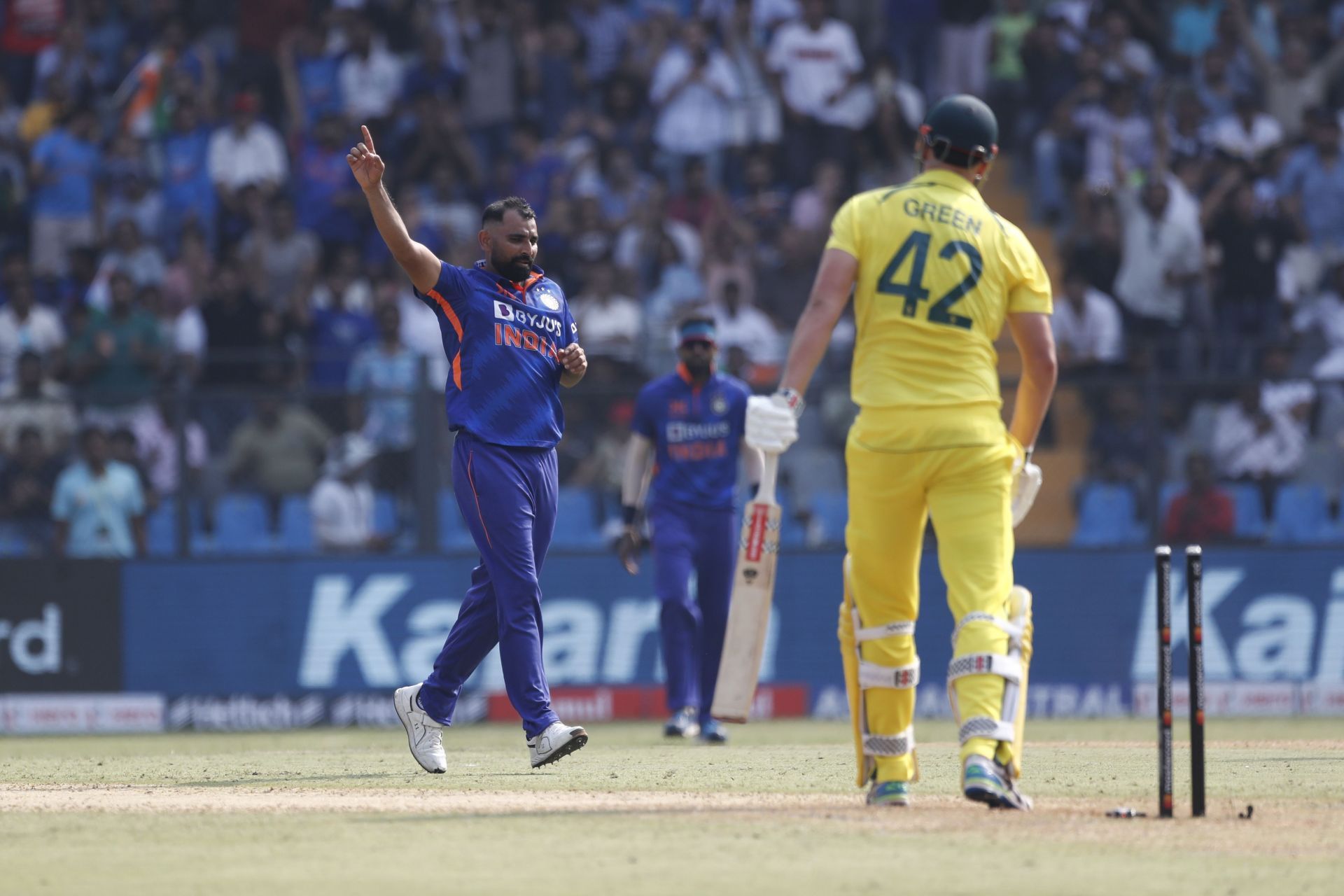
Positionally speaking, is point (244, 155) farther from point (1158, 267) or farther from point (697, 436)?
point (1158, 267)

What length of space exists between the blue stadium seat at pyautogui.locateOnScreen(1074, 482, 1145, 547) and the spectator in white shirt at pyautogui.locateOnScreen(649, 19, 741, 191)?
5464 mm

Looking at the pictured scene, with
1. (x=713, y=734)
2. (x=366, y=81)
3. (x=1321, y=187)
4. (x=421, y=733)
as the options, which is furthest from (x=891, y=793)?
(x=366, y=81)

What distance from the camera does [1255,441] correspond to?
51.2ft

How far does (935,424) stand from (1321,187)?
12524 millimetres

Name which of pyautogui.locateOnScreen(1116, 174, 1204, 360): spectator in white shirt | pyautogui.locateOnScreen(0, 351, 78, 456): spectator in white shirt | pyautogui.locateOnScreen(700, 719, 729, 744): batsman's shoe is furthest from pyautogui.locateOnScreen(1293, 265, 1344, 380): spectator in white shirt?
pyautogui.locateOnScreen(0, 351, 78, 456): spectator in white shirt

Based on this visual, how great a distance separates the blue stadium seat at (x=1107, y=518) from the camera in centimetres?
1594

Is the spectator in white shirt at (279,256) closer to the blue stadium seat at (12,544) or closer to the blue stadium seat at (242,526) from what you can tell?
the blue stadium seat at (242,526)

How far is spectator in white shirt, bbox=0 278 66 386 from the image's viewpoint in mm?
17250

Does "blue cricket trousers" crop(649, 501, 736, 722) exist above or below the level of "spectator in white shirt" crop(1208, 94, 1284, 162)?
below

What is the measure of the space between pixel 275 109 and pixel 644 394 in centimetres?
915

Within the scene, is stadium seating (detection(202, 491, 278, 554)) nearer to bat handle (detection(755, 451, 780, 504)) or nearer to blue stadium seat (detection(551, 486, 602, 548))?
blue stadium seat (detection(551, 486, 602, 548))

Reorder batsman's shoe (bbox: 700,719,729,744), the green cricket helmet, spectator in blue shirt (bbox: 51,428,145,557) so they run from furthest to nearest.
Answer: spectator in blue shirt (bbox: 51,428,145,557), batsman's shoe (bbox: 700,719,729,744), the green cricket helmet

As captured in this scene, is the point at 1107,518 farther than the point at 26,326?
No

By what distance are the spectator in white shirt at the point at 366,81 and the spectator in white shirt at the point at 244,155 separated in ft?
3.07
